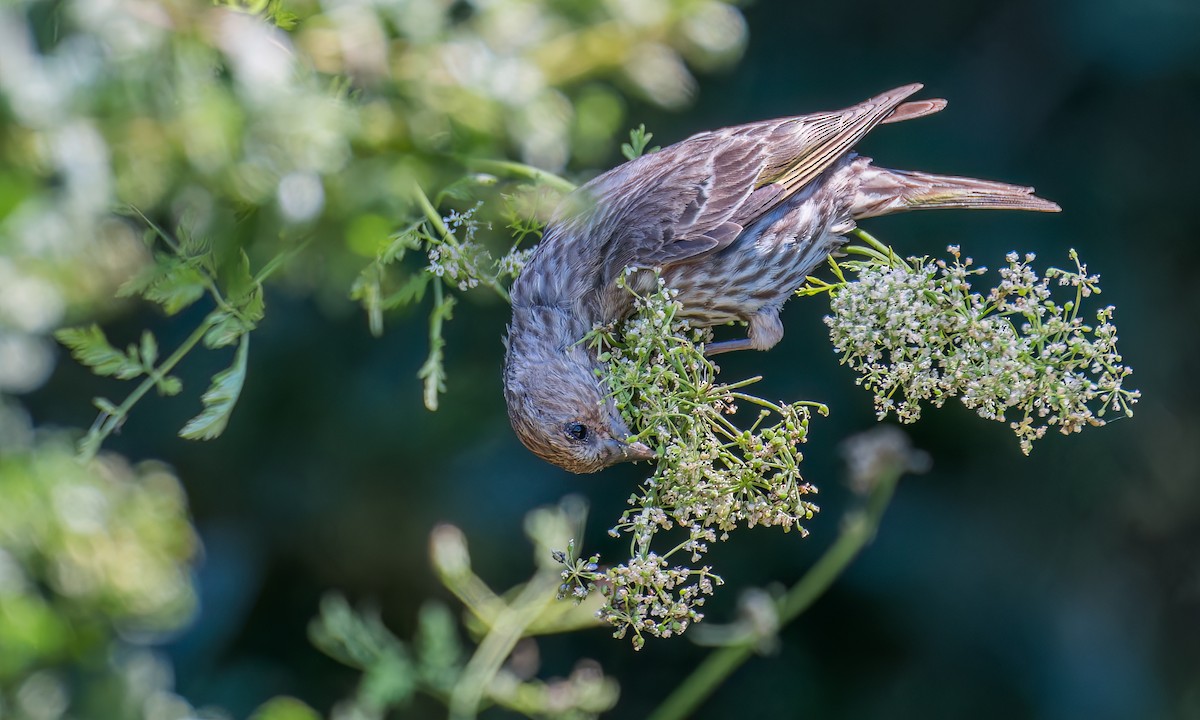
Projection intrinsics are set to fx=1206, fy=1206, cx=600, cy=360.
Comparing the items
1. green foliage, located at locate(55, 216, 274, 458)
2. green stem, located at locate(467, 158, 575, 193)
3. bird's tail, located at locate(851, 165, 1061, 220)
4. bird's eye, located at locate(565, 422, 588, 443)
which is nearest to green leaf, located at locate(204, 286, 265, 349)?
green foliage, located at locate(55, 216, 274, 458)

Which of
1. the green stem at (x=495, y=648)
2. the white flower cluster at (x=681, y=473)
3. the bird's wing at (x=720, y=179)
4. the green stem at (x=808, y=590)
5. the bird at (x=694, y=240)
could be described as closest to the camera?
the white flower cluster at (x=681, y=473)

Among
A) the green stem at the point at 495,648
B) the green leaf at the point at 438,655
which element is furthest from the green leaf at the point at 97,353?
the green stem at the point at 495,648

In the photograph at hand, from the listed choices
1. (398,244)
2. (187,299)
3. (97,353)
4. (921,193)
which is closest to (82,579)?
(97,353)

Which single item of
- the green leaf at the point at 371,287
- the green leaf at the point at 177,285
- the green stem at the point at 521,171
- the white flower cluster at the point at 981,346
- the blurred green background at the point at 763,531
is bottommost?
the blurred green background at the point at 763,531

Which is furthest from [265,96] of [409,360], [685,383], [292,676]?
[292,676]

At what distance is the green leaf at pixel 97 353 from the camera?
2248 millimetres

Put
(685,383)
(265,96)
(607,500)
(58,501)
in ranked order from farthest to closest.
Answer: (607,500) < (58,501) < (265,96) < (685,383)

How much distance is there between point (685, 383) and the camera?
6.57 feet

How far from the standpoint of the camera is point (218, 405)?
2182 millimetres

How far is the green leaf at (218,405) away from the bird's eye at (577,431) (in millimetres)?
621

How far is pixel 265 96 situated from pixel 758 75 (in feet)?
8.24

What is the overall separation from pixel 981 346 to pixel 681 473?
1.71ft

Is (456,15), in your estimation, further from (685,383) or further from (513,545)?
(513,545)

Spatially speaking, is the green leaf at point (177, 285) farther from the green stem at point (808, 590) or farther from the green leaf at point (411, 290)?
the green stem at point (808, 590)
